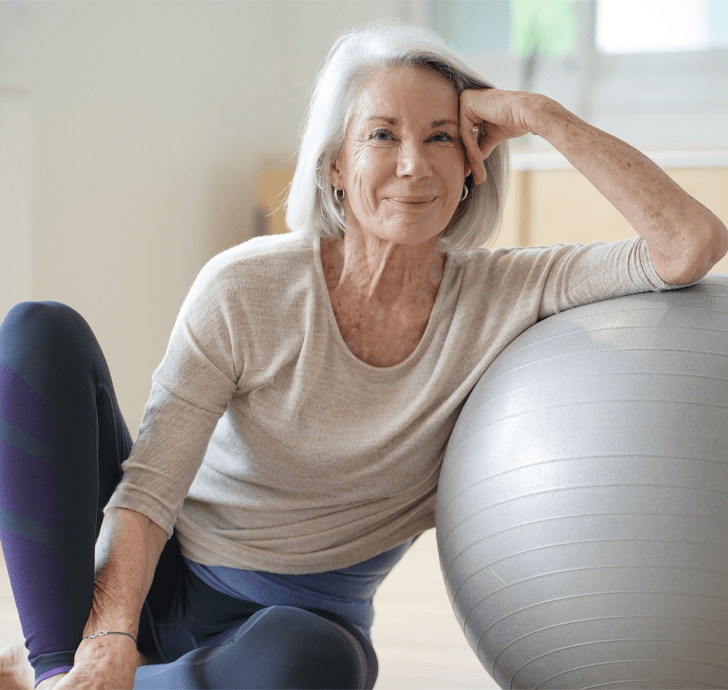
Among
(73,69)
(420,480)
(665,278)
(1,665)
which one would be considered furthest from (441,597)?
(73,69)

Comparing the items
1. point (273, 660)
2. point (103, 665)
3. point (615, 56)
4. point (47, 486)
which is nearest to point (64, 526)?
point (47, 486)

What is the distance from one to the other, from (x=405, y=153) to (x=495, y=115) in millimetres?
142

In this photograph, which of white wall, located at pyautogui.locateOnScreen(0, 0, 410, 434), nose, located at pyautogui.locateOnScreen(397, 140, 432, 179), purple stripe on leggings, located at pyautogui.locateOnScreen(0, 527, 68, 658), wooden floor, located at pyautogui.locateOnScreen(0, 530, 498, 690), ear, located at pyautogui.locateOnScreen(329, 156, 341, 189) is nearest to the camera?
purple stripe on leggings, located at pyautogui.locateOnScreen(0, 527, 68, 658)

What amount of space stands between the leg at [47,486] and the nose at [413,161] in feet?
1.66

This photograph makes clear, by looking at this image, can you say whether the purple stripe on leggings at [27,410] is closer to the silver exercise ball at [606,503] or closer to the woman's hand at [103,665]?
the woman's hand at [103,665]

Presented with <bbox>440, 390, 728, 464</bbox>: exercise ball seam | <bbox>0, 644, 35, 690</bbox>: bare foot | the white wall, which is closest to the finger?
<bbox>440, 390, 728, 464</bbox>: exercise ball seam

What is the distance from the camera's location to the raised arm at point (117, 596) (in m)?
1.04

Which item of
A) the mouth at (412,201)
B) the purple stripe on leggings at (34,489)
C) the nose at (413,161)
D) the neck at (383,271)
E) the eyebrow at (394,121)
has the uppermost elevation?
the eyebrow at (394,121)

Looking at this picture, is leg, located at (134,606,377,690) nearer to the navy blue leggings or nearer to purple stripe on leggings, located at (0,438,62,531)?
the navy blue leggings

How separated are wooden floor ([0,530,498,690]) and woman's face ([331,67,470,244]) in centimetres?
85

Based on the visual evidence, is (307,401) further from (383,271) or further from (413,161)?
(413,161)

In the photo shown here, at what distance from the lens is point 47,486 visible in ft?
3.59

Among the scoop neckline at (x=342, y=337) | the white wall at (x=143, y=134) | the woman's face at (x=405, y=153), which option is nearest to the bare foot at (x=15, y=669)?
the scoop neckline at (x=342, y=337)

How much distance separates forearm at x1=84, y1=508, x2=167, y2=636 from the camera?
1.11 m
